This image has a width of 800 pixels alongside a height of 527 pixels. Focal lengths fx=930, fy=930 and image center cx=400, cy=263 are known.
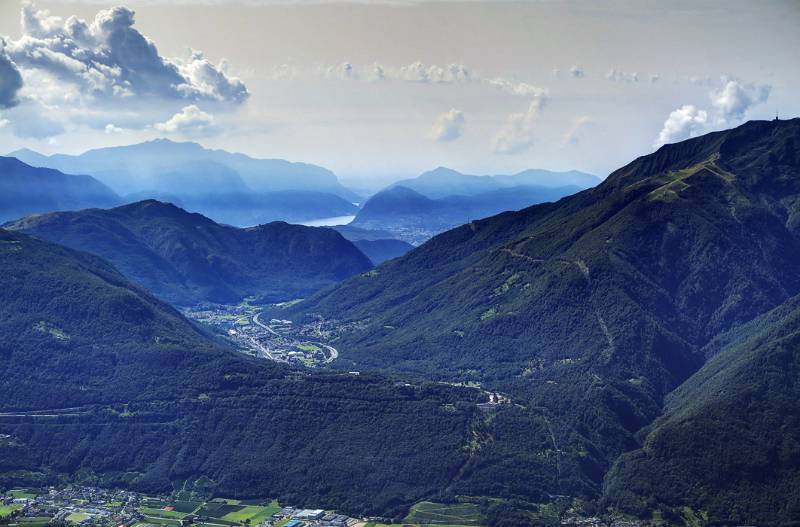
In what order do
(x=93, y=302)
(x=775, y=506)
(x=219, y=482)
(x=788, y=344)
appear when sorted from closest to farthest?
(x=775, y=506)
(x=219, y=482)
(x=788, y=344)
(x=93, y=302)

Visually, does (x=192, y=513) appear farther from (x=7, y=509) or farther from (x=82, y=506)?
(x=7, y=509)

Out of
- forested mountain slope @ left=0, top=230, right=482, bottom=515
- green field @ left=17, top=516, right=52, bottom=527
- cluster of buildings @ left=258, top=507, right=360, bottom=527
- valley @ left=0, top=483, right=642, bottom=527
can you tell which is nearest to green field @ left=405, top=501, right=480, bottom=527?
valley @ left=0, top=483, right=642, bottom=527

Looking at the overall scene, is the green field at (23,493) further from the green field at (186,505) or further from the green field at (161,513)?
the green field at (186,505)

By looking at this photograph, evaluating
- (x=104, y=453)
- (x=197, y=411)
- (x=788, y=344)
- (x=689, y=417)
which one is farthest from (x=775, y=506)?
(x=104, y=453)

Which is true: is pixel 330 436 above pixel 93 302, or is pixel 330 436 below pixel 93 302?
below

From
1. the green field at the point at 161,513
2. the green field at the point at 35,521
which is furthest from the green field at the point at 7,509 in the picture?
the green field at the point at 161,513

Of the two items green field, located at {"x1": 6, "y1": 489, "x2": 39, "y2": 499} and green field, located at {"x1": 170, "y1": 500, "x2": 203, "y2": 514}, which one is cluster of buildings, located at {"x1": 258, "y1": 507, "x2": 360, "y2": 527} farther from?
green field, located at {"x1": 6, "y1": 489, "x2": 39, "y2": 499}

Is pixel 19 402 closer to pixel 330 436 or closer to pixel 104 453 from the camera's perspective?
pixel 104 453
